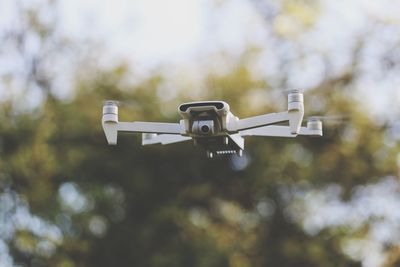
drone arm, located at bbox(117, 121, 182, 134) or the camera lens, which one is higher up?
drone arm, located at bbox(117, 121, 182, 134)

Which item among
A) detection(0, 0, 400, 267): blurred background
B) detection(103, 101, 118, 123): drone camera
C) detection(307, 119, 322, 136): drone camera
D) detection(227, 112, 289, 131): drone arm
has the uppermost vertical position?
detection(0, 0, 400, 267): blurred background

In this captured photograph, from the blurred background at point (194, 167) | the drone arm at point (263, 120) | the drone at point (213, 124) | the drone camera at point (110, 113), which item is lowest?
the drone arm at point (263, 120)

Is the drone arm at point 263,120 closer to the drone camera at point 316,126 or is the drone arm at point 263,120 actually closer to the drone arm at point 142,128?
the drone arm at point 142,128

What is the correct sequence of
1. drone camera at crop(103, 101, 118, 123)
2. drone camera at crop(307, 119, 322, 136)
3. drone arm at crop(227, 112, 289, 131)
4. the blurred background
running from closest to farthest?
drone arm at crop(227, 112, 289, 131) < drone camera at crop(103, 101, 118, 123) < drone camera at crop(307, 119, 322, 136) < the blurred background

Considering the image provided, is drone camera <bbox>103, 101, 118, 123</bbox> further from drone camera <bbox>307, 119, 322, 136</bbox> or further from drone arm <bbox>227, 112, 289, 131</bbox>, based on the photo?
drone camera <bbox>307, 119, 322, 136</bbox>

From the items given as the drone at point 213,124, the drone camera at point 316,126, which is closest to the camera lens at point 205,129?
the drone at point 213,124

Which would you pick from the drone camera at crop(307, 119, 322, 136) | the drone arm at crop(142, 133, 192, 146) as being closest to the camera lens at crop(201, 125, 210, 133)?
the drone arm at crop(142, 133, 192, 146)

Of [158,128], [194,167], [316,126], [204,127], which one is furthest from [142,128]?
[194,167]

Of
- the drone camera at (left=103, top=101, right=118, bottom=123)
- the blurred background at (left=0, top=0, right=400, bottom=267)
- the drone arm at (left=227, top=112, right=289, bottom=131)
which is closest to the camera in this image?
the drone arm at (left=227, top=112, right=289, bottom=131)
